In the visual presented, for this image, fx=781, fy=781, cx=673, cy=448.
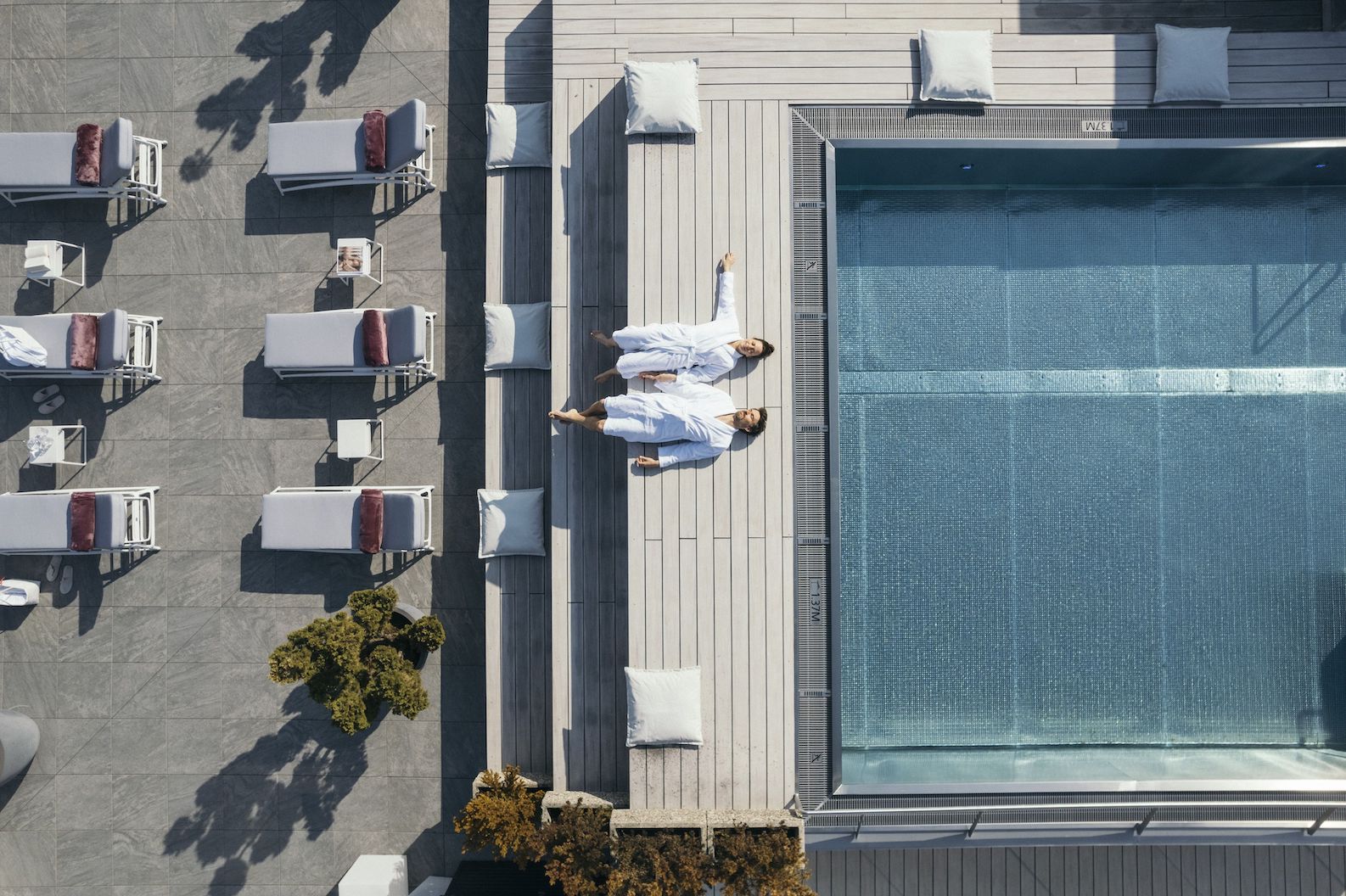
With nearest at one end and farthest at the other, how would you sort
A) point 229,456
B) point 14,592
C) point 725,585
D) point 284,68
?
point 725,585, point 14,592, point 229,456, point 284,68

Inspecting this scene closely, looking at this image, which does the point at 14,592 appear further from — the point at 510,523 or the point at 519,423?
the point at 519,423

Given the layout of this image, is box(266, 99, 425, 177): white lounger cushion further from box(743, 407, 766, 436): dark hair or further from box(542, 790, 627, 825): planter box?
box(542, 790, 627, 825): planter box

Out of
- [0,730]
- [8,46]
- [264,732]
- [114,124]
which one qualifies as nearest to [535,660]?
[264,732]

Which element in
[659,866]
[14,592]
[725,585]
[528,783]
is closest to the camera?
[659,866]

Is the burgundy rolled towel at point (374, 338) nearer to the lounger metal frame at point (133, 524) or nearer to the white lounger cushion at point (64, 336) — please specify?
the white lounger cushion at point (64, 336)

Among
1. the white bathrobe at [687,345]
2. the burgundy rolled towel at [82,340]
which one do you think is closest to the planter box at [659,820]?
the white bathrobe at [687,345]

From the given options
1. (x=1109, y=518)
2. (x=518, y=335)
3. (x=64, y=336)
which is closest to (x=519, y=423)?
(x=518, y=335)

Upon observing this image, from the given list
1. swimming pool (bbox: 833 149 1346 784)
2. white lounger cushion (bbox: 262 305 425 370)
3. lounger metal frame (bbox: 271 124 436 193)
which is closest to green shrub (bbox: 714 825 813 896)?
swimming pool (bbox: 833 149 1346 784)
